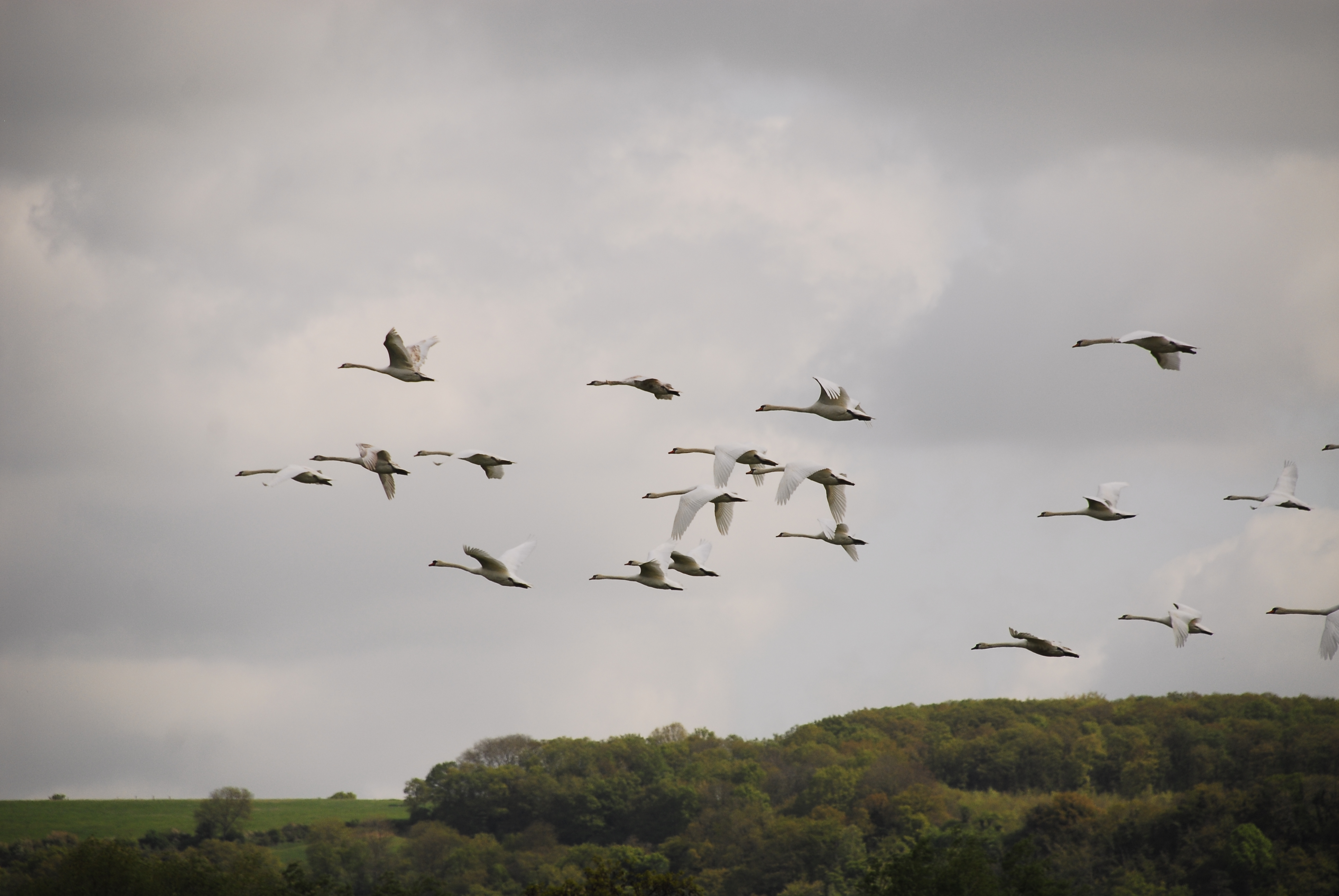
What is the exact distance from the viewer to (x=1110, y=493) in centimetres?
3912

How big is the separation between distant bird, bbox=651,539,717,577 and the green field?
131 m

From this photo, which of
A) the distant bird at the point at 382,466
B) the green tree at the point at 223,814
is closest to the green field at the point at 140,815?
the green tree at the point at 223,814

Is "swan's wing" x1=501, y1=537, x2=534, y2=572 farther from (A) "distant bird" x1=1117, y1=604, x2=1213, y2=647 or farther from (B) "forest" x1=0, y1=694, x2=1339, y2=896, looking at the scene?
(B) "forest" x1=0, y1=694, x2=1339, y2=896

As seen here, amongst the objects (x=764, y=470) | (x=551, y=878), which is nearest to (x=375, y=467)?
(x=764, y=470)

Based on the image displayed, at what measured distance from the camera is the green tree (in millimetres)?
163375

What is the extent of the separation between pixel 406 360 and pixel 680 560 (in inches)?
333

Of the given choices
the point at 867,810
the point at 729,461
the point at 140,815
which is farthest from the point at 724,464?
the point at 140,815

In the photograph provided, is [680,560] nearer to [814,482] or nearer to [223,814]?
[814,482]

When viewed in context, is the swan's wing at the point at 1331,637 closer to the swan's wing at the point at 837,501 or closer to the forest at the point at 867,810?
the swan's wing at the point at 837,501

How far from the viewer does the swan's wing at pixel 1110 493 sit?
127ft

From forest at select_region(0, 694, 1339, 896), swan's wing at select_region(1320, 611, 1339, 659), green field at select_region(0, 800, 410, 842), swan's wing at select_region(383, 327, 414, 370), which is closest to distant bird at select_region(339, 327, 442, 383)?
swan's wing at select_region(383, 327, 414, 370)

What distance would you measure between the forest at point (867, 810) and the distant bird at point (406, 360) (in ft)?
170

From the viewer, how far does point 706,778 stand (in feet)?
576

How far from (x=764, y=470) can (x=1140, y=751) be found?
140277mm
